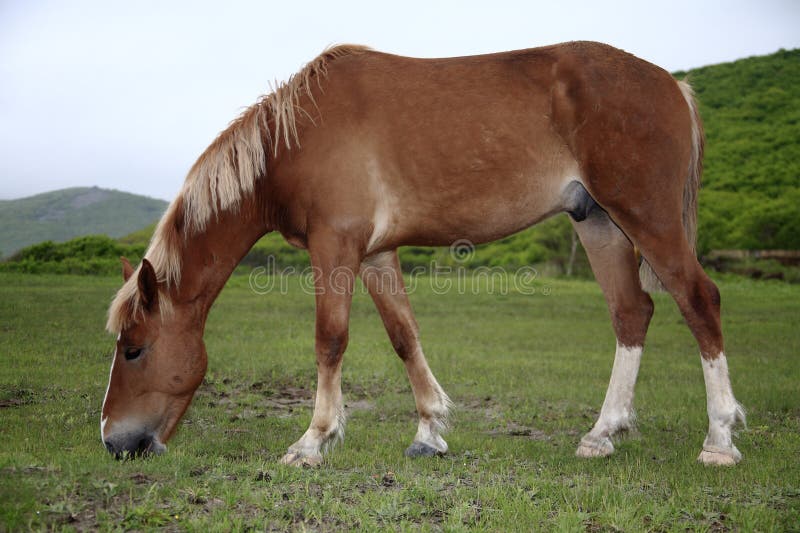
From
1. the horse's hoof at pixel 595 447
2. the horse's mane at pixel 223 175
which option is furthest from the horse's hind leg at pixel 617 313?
the horse's mane at pixel 223 175

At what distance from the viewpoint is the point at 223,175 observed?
16.3 feet

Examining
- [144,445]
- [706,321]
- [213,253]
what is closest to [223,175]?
[213,253]

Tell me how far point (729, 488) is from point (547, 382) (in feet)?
14.7

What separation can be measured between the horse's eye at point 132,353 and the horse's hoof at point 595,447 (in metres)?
3.41

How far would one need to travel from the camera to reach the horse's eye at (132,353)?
4.73 metres

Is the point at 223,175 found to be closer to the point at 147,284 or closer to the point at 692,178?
the point at 147,284

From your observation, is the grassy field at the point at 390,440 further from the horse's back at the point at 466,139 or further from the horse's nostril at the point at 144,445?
the horse's back at the point at 466,139

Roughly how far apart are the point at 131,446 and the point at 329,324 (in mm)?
1624

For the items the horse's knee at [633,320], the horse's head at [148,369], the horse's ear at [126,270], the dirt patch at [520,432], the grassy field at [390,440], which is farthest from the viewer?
the dirt patch at [520,432]

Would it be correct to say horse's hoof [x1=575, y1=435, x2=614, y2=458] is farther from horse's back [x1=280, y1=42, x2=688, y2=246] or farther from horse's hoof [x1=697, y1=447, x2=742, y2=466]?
horse's back [x1=280, y1=42, x2=688, y2=246]

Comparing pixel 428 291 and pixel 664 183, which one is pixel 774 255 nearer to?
pixel 428 291

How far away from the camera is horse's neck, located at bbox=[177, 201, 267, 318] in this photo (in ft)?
16.2

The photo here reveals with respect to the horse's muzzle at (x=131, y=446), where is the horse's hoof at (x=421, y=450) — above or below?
below

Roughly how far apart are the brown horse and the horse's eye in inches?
0.6
